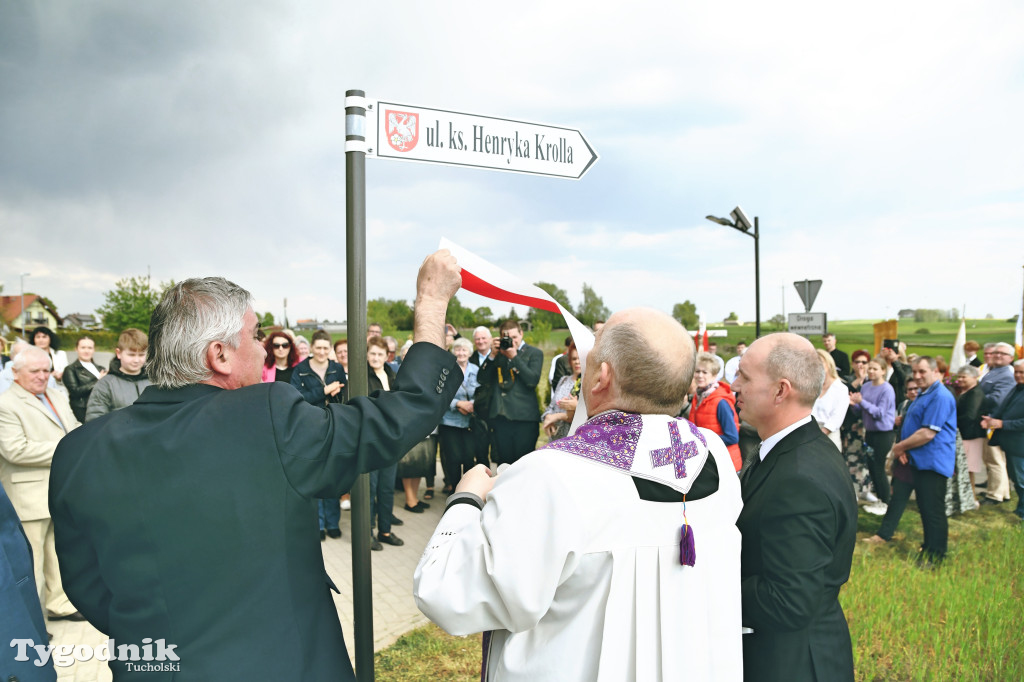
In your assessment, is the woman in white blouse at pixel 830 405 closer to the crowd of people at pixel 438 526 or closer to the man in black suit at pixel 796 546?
the man in black suit at pixel 796 546

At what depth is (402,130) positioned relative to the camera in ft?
6.58

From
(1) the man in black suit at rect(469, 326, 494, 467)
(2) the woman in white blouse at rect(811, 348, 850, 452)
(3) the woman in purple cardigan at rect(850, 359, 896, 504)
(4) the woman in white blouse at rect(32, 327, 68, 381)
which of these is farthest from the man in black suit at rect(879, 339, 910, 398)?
(4) the woman in white blouse at rect(32, 327, 68, 381)

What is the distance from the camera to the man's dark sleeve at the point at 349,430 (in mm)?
1431

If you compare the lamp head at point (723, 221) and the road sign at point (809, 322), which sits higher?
the lamp head at point (723, 221)

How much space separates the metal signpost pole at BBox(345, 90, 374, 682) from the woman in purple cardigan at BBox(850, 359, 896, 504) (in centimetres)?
708

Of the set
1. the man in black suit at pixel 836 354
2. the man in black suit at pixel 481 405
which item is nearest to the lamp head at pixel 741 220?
the man in black suit at pixel 836 354

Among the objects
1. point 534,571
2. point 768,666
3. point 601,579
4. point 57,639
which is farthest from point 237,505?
point 57,639

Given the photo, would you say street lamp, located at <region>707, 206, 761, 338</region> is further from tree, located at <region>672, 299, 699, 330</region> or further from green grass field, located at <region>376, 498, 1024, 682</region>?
tree, located at <region>672, 299, 699, 330</region>

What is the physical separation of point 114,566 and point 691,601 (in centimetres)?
132

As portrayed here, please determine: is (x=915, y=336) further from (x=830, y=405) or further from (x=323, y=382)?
(x=323, y=382)

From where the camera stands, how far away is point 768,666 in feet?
6.43

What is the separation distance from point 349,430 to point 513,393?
5.23 m

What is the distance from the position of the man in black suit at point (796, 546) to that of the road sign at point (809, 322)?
11587mm

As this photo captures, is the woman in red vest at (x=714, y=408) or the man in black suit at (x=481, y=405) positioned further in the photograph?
the man in black suit at (x=481, y=405)
